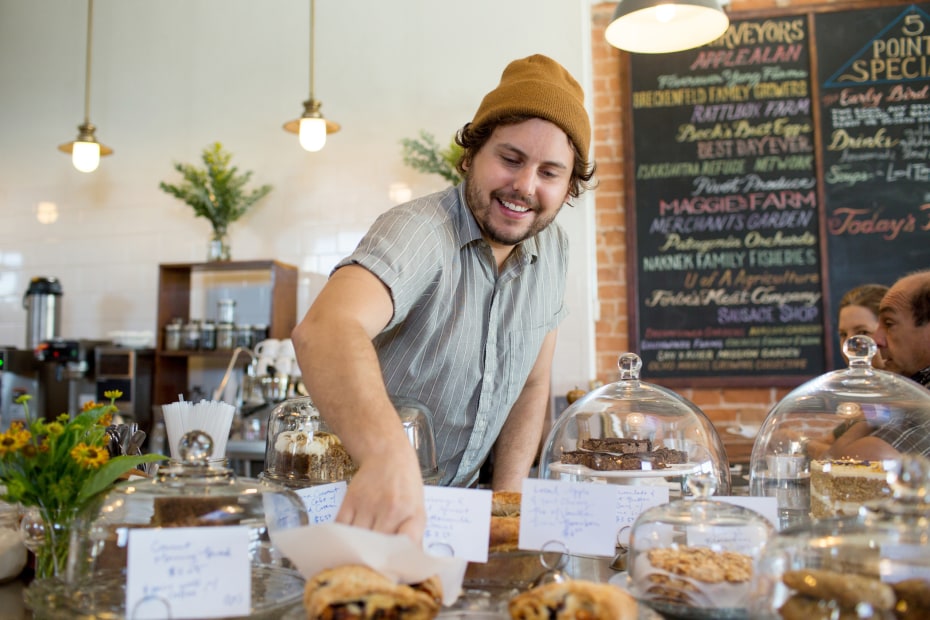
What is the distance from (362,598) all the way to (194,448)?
0.30 metres

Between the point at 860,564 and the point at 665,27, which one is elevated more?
the point at 665,27

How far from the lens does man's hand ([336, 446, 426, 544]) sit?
925mm

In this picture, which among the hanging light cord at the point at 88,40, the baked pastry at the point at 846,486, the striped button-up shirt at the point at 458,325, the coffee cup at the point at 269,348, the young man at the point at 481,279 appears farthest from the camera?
the hanging light cord at the point at 88,40

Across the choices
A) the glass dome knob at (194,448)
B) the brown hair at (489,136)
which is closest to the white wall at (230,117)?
the brown hair at (489,136)

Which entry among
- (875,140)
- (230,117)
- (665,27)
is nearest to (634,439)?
(665,27)

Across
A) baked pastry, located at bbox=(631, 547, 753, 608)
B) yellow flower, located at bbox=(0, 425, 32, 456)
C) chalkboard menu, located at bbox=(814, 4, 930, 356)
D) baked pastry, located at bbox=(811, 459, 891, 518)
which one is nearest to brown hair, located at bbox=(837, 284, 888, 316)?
chalkboard menu, located at bbox=(814, 4, 930, 356)

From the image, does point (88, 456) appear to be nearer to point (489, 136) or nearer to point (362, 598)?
point (362, 598)

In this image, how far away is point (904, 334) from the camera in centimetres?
209

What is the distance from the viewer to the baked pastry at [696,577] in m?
0.88

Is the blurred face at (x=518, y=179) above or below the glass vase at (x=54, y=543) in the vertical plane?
above

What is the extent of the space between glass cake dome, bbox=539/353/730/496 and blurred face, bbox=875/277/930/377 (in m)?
0.89

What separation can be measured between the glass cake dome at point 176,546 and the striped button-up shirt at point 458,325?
509mm

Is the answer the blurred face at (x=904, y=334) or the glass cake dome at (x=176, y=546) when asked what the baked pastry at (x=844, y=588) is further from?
the blurred face at (x=904, y=334)

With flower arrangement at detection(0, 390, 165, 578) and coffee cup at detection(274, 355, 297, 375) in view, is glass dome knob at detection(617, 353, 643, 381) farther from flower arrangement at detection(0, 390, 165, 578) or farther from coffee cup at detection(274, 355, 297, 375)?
coffee cup at detection(274, 355, 297, 375)
